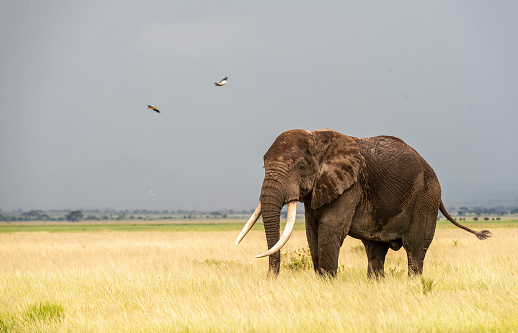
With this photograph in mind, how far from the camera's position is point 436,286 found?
1020 cm

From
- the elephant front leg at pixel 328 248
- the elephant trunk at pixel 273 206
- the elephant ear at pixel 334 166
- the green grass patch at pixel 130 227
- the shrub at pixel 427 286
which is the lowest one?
the green grass patch at pixel 130 227

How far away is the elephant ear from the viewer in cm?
1035

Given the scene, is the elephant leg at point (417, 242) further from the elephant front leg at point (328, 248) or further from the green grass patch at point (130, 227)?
the green grass patch at point (130, 227)

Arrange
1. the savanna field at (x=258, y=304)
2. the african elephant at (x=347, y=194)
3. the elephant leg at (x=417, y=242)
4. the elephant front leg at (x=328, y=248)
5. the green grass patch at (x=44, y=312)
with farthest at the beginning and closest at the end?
the elephant leg at (x=417, y=242) < the elephant front leg at (x=328, y=248) < the african elephant at (x=347, y=194) < the green grass patch at (x=44, y=312) < the savanna field at (x=258, y=304)

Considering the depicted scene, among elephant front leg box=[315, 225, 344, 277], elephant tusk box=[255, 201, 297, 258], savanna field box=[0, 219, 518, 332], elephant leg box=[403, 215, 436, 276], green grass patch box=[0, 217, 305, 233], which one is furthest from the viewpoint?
green grass patch box=[0, 217, 305, 233]

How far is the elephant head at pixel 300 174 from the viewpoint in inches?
392

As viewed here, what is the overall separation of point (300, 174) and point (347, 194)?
3.20 feet

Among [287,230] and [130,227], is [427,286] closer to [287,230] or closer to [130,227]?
[287,230]

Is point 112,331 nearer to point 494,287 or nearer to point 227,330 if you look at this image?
point 227,330

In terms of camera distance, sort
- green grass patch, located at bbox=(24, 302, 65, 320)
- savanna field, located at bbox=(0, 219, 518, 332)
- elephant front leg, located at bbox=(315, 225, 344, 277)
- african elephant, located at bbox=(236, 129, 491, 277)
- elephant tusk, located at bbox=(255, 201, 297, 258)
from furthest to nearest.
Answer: elephant front leg, located at bbox=(315, 225, 344, 277)
african elephant, located at bbox=(236, 129, 491, 277)
elephant tusk, located at bbox=(255, 201, 297, 258)
green grass patch, located at bbox=(24, 302, 65, 320)
savanna field, located at bbox=(0, 219, 518, 332)

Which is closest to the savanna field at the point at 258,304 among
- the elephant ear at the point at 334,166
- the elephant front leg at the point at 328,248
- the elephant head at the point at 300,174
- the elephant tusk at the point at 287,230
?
the elephant front leg at the point at 328,248

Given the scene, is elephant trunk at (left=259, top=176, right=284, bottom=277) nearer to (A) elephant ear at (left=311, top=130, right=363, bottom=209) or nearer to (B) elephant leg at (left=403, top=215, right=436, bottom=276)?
(A) elephant ear at (left=311, top=130, right=363, bottom=209)

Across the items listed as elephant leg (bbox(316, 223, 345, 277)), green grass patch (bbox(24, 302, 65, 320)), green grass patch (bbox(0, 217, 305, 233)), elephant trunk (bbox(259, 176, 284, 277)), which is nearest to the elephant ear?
elephant leg (bbox(316, 223, 345, 277))

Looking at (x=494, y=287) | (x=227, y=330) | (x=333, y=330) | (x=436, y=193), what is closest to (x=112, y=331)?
(x=227, y=330)
